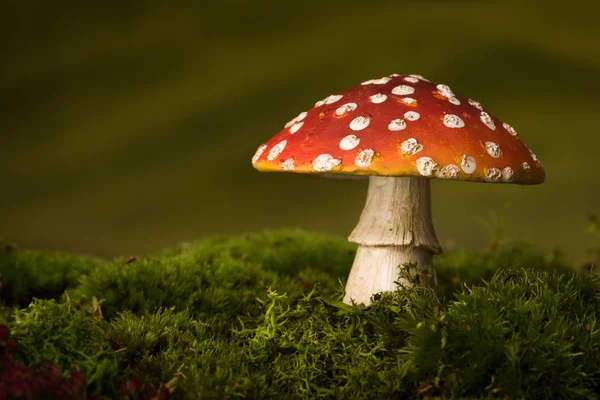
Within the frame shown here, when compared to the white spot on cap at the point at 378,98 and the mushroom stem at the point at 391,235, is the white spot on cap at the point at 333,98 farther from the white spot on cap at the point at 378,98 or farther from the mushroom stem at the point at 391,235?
the mushroom stem at the point at 391,235

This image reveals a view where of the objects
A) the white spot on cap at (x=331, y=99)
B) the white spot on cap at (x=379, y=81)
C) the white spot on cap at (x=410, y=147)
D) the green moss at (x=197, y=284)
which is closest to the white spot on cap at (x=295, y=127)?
the white spot on cap at (x=331, y=99)

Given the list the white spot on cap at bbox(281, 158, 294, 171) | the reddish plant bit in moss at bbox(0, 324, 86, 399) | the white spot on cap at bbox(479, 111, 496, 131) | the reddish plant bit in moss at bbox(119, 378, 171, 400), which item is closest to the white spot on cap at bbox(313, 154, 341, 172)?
the white spot on cap at bbox(281, 158, 294, 171)

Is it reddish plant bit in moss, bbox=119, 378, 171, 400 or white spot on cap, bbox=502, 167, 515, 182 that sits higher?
white spot on cap, bbox=502, 167, 515, 182

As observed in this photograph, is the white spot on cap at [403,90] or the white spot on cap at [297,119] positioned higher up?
the white spot on cap at [403,90]

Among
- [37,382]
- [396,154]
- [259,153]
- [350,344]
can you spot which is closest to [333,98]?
[259,153]

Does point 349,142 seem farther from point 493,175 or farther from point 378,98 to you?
point 493,175

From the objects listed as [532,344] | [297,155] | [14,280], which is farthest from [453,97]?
[14,280]

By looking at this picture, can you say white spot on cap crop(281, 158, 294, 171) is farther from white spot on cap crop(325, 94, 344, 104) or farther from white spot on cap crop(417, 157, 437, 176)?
white spot on cap crop(417, 157, 437, 176)
